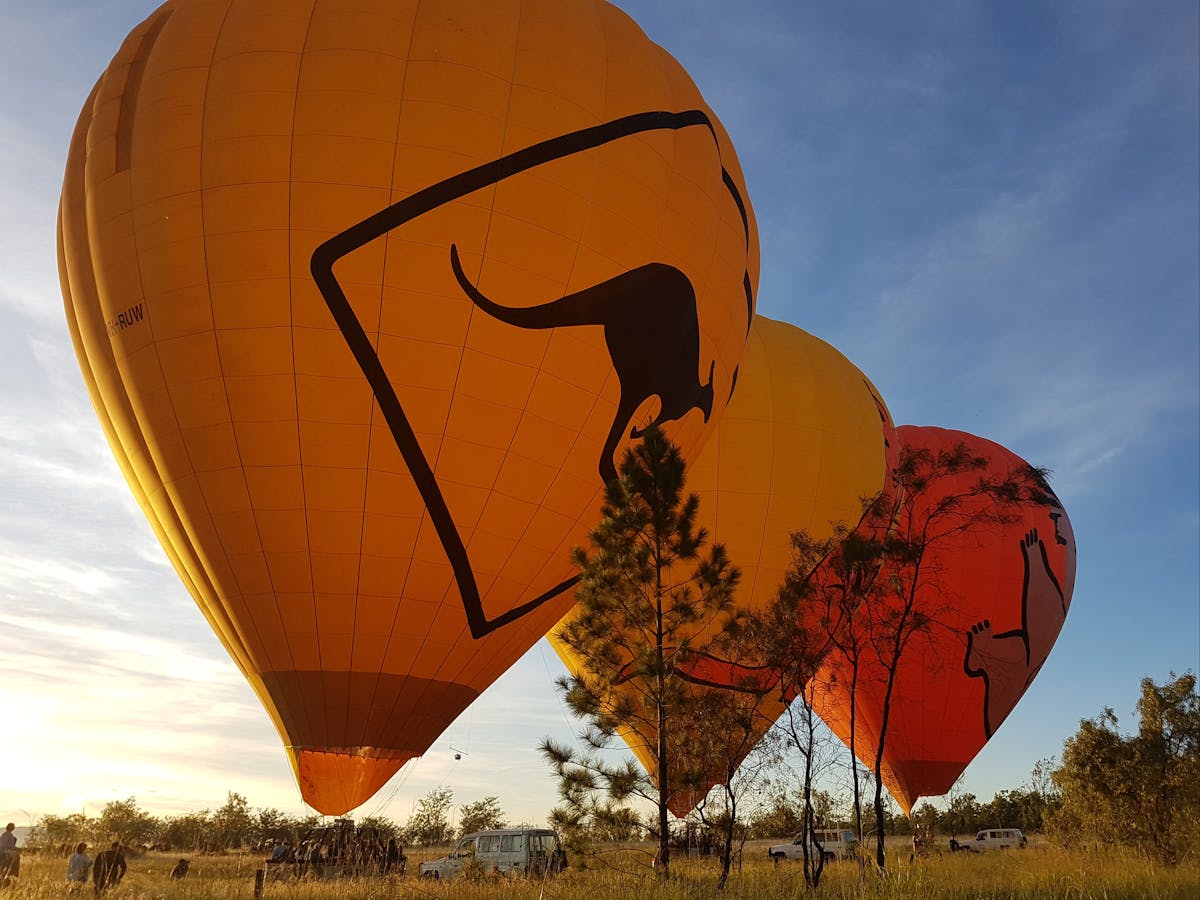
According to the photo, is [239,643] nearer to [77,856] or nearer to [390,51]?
[77,856]

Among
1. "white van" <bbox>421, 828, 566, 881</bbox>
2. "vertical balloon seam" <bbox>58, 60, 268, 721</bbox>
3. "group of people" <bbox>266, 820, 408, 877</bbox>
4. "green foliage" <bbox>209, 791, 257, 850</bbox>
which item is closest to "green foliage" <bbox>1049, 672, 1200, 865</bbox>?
"white van" <bbox>421, 828, 566, 881</bbox>

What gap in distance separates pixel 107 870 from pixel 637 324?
34.3 feet

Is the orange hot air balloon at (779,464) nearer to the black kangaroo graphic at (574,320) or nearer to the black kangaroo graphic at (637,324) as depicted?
the black kangaroo graphic at (574,320)

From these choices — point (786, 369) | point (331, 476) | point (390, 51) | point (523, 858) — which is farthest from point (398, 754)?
point (786, 369)

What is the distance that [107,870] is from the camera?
493 inches

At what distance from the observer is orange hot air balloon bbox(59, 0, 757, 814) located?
11.9 metres

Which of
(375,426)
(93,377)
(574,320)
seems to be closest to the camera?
(375,426)

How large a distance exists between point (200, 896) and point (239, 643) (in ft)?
10.7

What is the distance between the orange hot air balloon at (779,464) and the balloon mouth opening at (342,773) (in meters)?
5.87

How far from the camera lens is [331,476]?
39.3 feet

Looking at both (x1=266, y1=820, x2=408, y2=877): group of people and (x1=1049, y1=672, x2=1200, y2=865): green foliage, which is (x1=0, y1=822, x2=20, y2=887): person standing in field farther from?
(x1=1049, y1=672, x2=1200, y2=865): green foliage

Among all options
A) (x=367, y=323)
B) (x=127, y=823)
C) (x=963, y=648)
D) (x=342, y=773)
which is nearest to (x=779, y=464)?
(x=963, y=648)

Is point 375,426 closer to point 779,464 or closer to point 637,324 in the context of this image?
point 637,324

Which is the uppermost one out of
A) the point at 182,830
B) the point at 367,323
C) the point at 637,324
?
the point at 637,324
